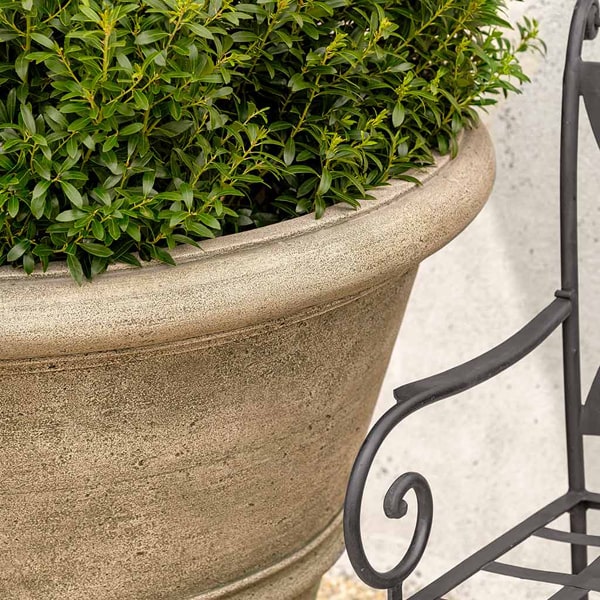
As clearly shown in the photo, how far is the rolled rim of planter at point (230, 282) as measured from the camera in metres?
1.08

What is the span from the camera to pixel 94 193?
3.76ft

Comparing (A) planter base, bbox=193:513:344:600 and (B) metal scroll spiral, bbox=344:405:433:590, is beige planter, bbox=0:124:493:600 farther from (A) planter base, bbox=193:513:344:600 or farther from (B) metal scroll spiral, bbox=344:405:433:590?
(B) metal scroll spiral, bbox=344:405:433:590

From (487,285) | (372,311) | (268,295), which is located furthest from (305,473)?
(487,285)

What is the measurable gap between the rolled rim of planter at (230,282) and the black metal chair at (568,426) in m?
0.16

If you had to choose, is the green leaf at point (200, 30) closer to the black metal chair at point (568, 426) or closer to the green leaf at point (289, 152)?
the green leaf at point (289, 152)

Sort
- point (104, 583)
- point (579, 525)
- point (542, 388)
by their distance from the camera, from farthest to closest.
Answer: point (542, 388), point (579, 525), point (104, 583)

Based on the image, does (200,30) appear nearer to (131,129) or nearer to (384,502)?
(131,129)

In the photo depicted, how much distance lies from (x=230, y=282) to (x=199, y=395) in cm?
16

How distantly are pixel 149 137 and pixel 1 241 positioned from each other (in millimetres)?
198

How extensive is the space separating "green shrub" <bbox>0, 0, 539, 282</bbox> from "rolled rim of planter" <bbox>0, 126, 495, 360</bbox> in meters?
0.03

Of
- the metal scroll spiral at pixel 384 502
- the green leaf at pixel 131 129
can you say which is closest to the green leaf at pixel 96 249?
the green leaf at pixel 131 129

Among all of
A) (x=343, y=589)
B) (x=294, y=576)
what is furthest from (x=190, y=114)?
(x=343, y=589)

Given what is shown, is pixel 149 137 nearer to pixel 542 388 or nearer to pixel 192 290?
pixel 192 290

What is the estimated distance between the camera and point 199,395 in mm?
1223
